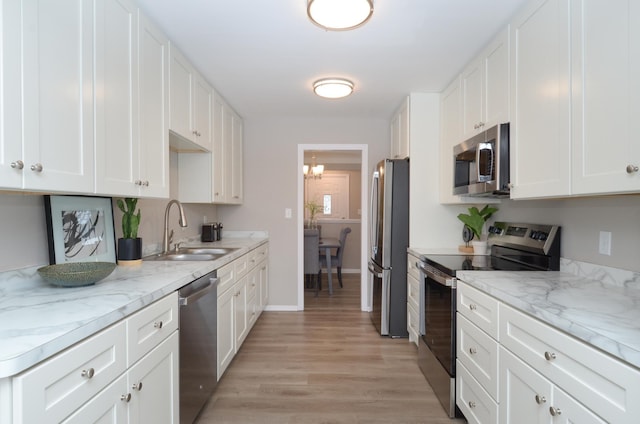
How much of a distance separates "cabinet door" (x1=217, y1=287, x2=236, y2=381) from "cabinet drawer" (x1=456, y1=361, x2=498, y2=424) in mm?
1484

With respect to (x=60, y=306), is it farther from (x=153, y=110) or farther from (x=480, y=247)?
(x=480, y=247)

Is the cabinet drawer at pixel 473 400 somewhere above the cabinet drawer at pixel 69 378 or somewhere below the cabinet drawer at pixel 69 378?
below

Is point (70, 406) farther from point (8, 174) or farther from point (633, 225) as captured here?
point (633, 225)

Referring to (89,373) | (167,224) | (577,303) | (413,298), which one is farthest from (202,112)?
(577,303)

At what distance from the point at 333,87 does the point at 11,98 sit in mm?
2113

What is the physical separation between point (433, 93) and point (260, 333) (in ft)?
9.19

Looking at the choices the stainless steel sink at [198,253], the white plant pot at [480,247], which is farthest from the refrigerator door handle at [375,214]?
the stainless steel sink at [198,253]

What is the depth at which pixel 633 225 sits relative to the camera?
4.84ft

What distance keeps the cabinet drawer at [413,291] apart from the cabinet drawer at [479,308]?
33.5 inches

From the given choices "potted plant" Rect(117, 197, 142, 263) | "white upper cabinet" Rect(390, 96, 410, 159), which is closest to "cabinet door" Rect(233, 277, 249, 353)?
"potted plant" Rect(117, 197, 142, 263)

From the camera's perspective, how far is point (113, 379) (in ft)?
3.57

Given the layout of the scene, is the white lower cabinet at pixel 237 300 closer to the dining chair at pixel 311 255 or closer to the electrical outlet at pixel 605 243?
the dining chair at pixel 311 255

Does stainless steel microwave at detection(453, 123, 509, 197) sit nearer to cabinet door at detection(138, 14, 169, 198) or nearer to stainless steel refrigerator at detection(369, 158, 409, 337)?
stainless steel refrigerator at detection(369, 158, 409, 337)

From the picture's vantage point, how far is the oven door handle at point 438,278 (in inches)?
75.2
